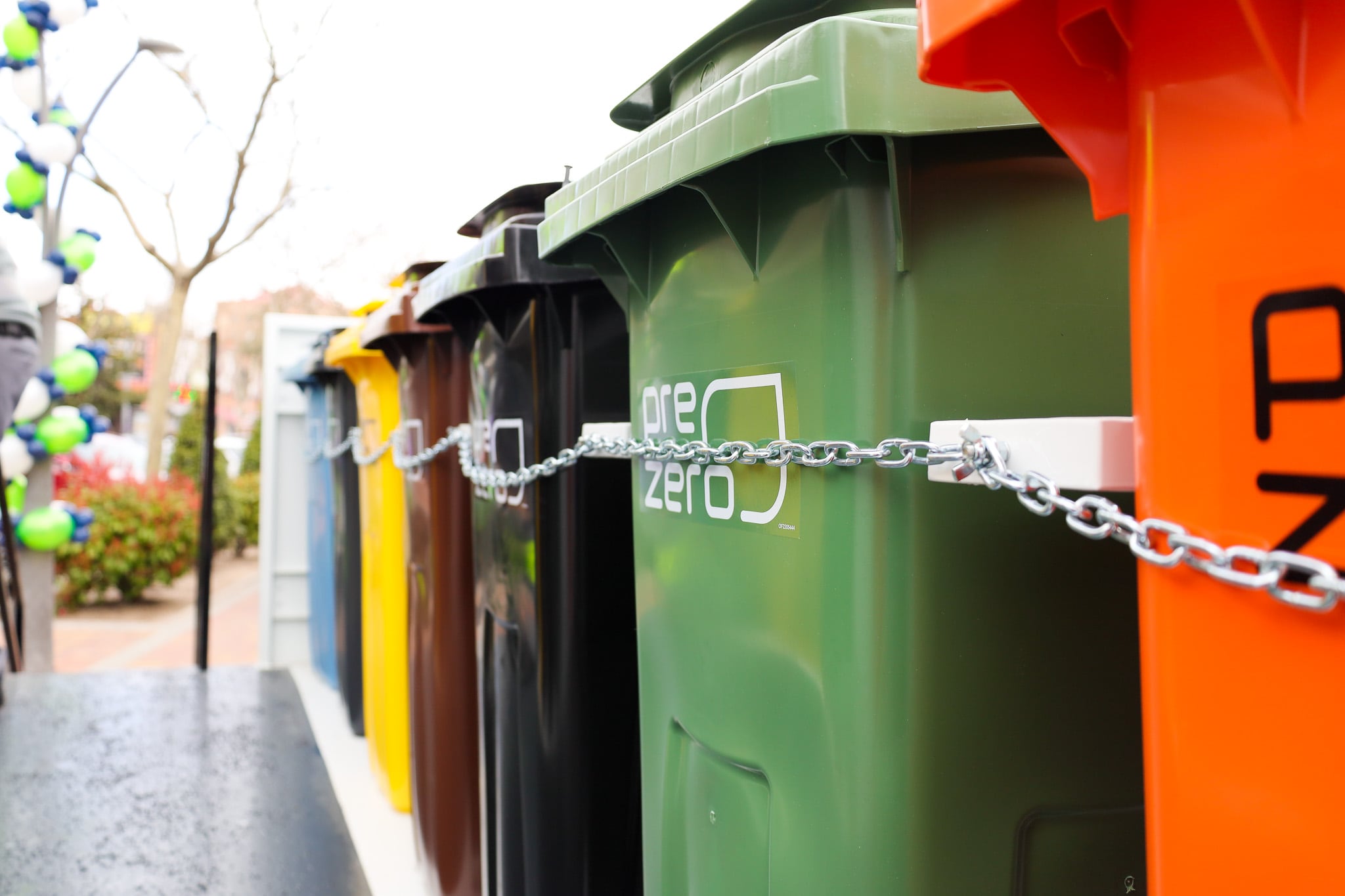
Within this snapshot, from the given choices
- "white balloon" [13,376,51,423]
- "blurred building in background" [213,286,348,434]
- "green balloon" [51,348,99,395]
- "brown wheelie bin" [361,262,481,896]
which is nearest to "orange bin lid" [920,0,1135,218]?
"brown wheelie bin" [361,262,481,896]

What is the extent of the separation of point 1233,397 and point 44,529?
8.49 m

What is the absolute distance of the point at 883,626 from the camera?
114 cm

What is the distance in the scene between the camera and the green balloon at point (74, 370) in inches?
285

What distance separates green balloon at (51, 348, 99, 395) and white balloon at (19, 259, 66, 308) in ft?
1.45

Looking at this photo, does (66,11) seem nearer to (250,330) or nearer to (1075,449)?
(1075,449)

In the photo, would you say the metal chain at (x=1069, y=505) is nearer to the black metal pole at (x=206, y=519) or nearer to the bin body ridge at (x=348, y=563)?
the bin body ridge at (x=348, y=563)

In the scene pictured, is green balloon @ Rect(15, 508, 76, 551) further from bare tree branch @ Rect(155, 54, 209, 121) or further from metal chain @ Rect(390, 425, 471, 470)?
bare tree branch @ Rect(155, 54, 209, 121)

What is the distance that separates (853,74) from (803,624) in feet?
2.11

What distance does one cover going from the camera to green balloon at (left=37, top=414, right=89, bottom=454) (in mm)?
7098

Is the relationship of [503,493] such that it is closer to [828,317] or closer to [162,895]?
[828,317]

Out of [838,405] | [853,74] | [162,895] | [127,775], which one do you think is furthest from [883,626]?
[127,775]

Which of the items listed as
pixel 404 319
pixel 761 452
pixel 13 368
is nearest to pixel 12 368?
pixel 13 368

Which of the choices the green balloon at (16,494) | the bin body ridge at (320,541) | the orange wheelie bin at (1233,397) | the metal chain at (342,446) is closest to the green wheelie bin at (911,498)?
the orange wheelie bin at (1233,397)

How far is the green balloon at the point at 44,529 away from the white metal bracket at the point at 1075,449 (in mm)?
8224
